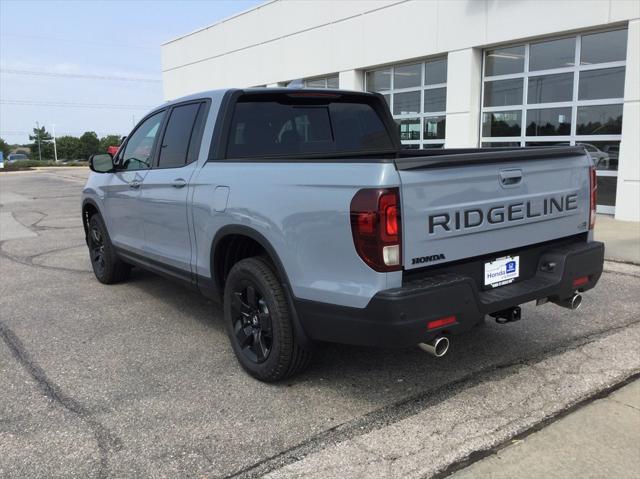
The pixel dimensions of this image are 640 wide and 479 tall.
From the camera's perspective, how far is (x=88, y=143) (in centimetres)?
11300

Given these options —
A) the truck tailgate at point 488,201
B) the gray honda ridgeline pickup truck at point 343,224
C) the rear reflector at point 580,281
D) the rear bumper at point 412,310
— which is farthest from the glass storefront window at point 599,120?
the rear bumper at point 412,310

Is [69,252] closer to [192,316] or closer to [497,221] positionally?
[192,316]

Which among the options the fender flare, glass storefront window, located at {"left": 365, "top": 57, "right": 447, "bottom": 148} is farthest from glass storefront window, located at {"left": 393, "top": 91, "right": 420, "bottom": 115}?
the fender flare

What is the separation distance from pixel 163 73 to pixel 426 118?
15990 millimetres

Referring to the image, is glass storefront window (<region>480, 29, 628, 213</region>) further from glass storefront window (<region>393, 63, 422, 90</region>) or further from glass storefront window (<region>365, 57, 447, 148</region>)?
glass storefront window (<region>393, 63, 422, 90</region>)

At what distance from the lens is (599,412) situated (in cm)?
330

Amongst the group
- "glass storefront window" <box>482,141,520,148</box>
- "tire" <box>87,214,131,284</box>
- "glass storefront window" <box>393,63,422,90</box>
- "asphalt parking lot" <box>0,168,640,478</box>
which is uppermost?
"glass storefront window" <box>393,63,422,90</box>

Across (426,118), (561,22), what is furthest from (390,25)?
(561,22)

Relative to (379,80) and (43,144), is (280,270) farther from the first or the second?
(43,144)

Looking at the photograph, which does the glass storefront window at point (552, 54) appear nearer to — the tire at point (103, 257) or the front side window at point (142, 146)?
the front side window at point (142, 146)

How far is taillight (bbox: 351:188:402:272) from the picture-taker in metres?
2.83

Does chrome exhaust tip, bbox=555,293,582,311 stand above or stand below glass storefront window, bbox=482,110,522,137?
below

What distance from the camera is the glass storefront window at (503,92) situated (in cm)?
1198

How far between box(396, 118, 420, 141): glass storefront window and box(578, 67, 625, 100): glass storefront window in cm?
431
